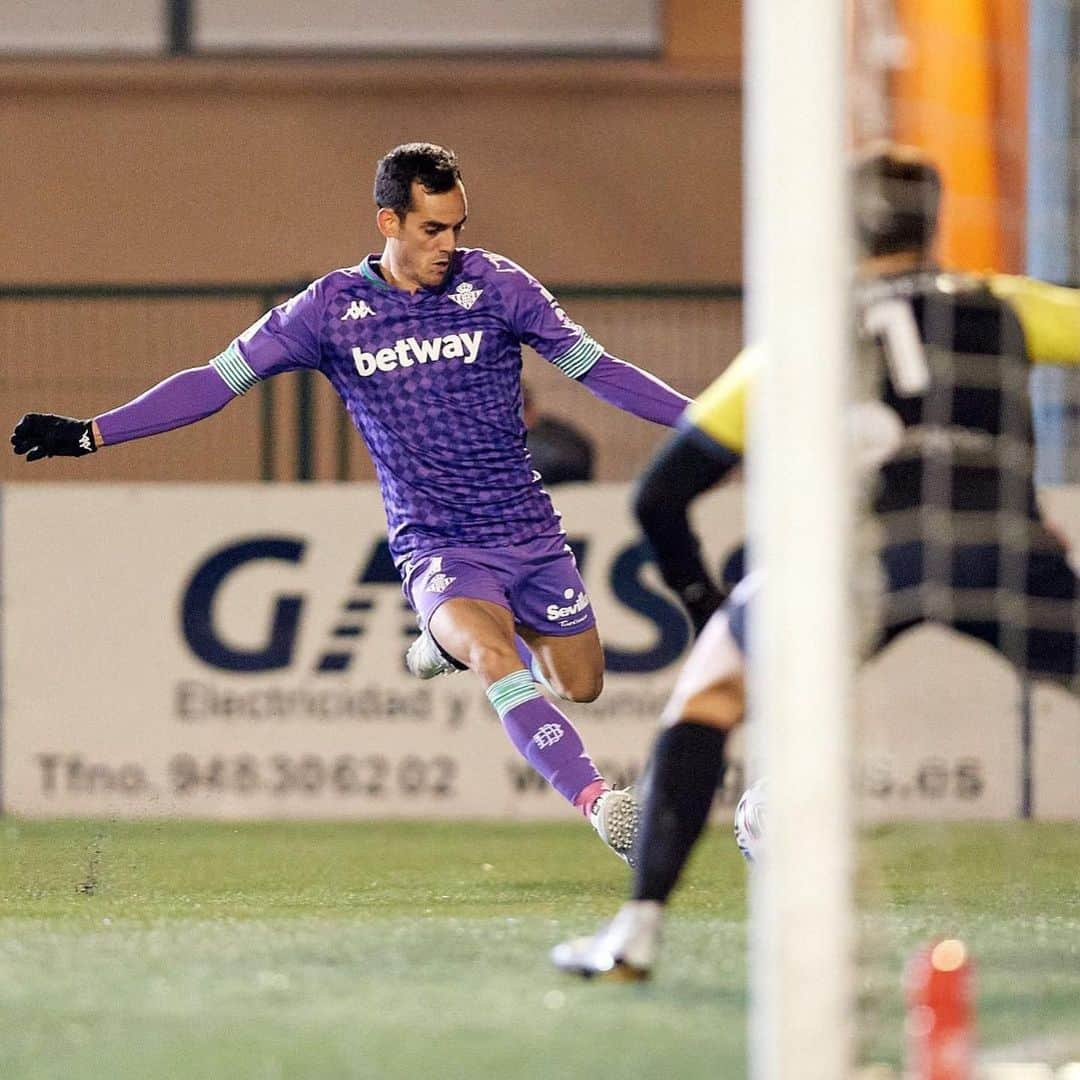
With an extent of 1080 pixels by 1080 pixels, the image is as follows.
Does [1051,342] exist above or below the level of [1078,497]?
above

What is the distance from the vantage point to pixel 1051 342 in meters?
4.56

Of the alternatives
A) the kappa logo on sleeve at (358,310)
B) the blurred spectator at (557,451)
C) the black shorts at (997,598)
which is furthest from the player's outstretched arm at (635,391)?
the blurred spectator at (557,451)

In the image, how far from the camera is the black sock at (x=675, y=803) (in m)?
4.48

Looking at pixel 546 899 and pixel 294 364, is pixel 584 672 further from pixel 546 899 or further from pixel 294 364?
pixel 294 364

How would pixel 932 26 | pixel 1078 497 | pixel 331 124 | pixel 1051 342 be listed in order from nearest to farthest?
pixel 1051 342, pixel 932 26, pixel 1078 497, pixel 331 124

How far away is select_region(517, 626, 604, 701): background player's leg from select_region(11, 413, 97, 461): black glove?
4.64ft

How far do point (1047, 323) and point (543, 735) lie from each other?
2209 millimetres

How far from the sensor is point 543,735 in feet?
20.6

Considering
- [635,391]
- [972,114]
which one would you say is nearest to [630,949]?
[635,391]

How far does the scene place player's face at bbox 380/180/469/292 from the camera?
20.7 ft

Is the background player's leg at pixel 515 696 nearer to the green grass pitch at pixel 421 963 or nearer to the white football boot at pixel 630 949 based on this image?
the green grass pitch at pixel 421 963

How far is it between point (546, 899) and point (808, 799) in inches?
129

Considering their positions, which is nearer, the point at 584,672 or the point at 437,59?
the point at 584,672

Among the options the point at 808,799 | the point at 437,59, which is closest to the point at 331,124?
the point at 437,59
